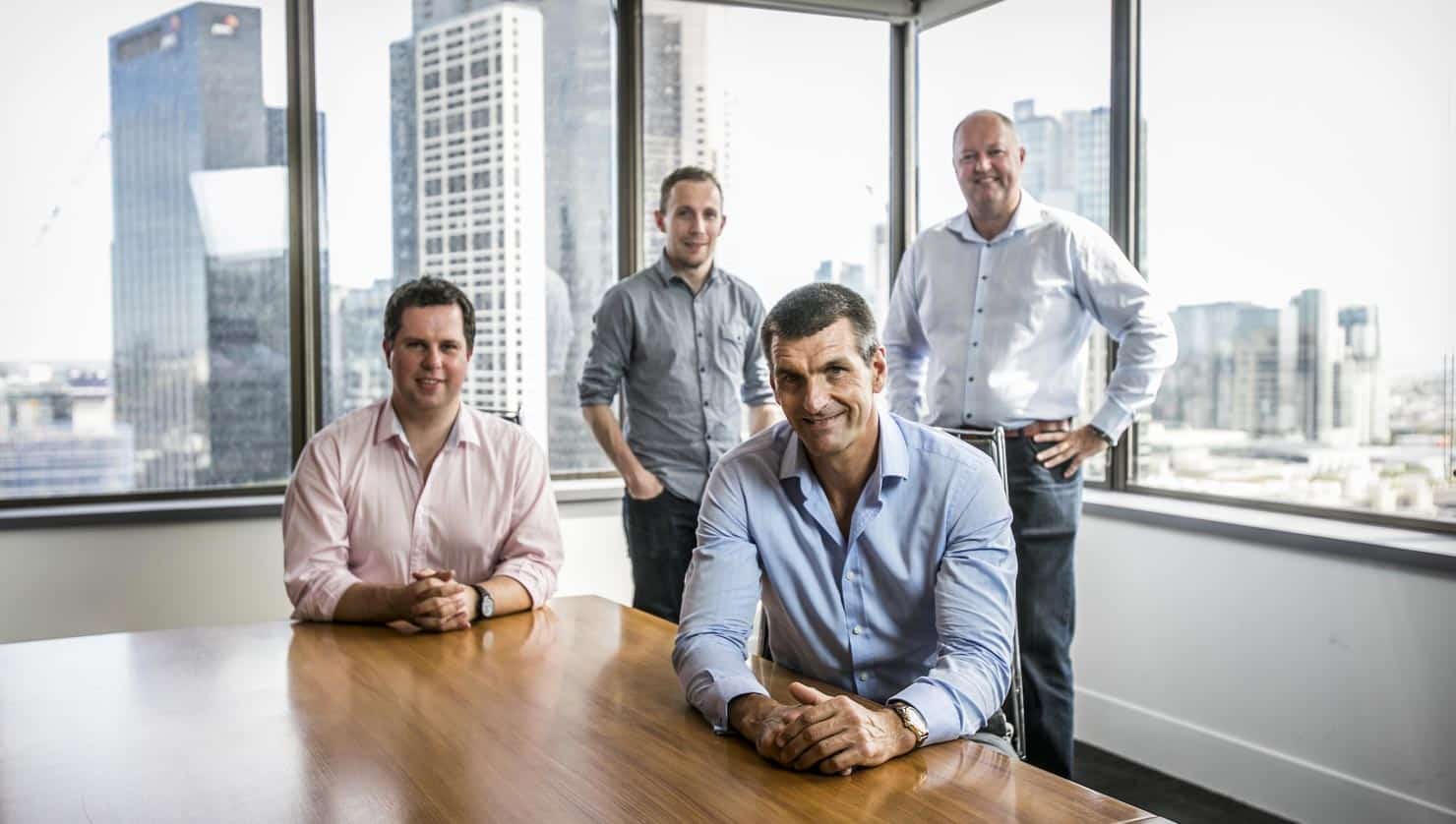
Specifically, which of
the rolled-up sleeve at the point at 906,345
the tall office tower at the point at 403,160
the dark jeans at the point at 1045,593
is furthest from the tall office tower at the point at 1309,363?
the tall office tower at the point at 403,160

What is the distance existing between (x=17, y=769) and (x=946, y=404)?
7.81ft

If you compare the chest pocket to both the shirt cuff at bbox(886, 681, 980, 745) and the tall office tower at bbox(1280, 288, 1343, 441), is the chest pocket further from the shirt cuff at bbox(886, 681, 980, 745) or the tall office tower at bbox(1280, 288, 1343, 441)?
the shirt cuff at bbox(886, 681, 980, 745)

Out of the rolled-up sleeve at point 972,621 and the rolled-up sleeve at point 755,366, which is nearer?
the rolled-up sleeve at point 972,621

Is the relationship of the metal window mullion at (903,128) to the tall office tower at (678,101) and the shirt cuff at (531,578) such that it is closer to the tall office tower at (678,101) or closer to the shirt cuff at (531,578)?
the tall office tower at (678,101)

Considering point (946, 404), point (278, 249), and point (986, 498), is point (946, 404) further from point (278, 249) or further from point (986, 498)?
point (278, 249)

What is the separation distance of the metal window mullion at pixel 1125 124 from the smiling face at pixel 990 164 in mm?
763

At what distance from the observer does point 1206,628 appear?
3484mm

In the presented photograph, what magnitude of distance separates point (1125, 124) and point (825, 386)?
7.91 feet

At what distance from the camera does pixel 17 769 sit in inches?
60.2

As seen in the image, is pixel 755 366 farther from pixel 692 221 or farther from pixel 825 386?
pixel 825 386

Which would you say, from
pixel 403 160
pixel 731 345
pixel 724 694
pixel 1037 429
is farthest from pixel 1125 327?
pixel 403 160

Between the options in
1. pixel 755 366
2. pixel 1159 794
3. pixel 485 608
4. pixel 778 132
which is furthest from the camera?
pixel 778 132

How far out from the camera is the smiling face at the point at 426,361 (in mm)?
2535

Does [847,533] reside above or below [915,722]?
above
